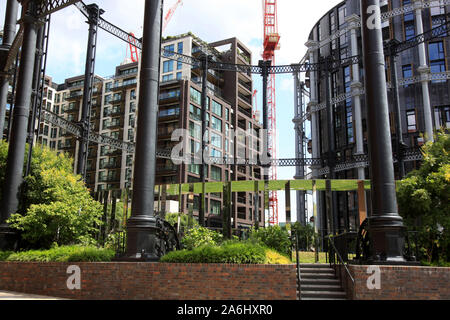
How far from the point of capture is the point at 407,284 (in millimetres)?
9508

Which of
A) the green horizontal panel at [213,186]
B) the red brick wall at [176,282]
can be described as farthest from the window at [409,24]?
the red brick wall at [176,282]

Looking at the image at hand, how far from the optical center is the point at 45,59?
71.2ft

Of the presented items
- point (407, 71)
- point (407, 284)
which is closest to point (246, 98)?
point (407, 71)

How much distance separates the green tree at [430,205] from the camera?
41.7 feet

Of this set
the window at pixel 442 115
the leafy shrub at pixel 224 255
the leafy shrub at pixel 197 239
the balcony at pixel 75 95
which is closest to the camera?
the leafy shrub at pixel 224 255

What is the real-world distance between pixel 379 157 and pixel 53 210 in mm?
11090

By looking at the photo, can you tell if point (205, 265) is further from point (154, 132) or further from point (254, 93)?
point (254, 93)

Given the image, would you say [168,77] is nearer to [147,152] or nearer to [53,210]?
[53,210]

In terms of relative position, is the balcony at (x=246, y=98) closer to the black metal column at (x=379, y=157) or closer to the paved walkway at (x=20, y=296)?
the black metal column at (x=379, y=157)

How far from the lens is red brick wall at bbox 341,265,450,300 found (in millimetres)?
9391

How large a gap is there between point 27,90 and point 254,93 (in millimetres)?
94787

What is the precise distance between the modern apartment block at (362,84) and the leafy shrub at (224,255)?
1246 inches

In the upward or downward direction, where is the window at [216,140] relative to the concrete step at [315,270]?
upward

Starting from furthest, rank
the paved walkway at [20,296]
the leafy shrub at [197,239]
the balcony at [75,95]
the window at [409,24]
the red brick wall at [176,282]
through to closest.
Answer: the balcony at [75,95] < the window at [409,24] < the leafy shrub at [197,239] < the paved walkway at [20,296] < the red brick wall at [176,282]
